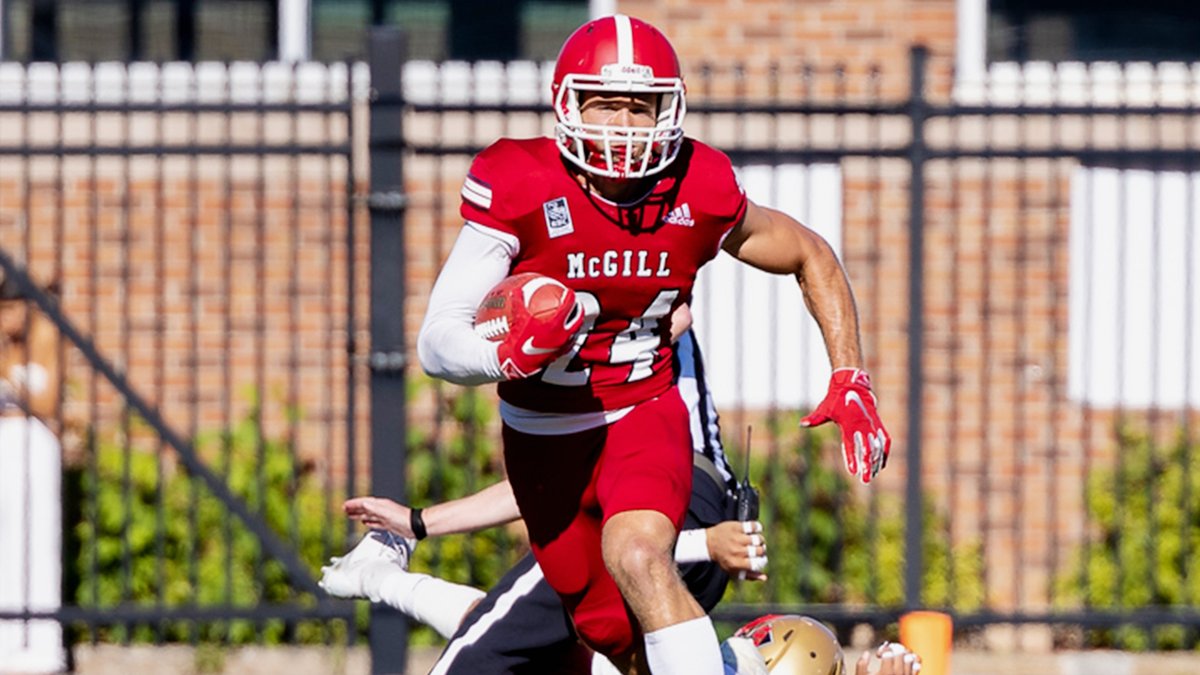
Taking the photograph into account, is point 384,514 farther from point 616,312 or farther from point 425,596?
point 616,312

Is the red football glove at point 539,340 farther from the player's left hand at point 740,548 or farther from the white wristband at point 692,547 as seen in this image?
the white wristband at point 692,547

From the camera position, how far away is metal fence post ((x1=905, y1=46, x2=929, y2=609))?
856 cm

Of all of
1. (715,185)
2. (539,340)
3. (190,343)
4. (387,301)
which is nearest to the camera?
(539,340)

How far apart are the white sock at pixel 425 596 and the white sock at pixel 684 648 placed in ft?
3.93

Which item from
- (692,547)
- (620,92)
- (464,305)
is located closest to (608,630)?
(692,547)

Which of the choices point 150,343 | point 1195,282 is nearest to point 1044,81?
point 1195,282

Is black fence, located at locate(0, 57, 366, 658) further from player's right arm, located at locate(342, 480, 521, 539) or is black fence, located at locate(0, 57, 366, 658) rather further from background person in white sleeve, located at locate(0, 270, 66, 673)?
player's right arm, located at locate(342, 480, 521, 539)

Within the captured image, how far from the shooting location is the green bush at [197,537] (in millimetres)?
8867

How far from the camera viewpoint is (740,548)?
17.6ft

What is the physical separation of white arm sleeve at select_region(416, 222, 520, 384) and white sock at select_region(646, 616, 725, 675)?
0.73 metres

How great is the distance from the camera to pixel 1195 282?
961 centimetres

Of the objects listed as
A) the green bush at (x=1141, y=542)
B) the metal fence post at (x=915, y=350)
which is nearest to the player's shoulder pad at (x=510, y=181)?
the metal fence post at (x=915, y=350)

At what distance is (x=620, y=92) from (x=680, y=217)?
34 cm

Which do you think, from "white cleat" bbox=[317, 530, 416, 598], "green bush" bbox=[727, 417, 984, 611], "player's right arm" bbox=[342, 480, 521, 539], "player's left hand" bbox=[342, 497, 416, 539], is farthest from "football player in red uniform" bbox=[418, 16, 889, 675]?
"green bush" bbox=[727, 417, 984, 611]
